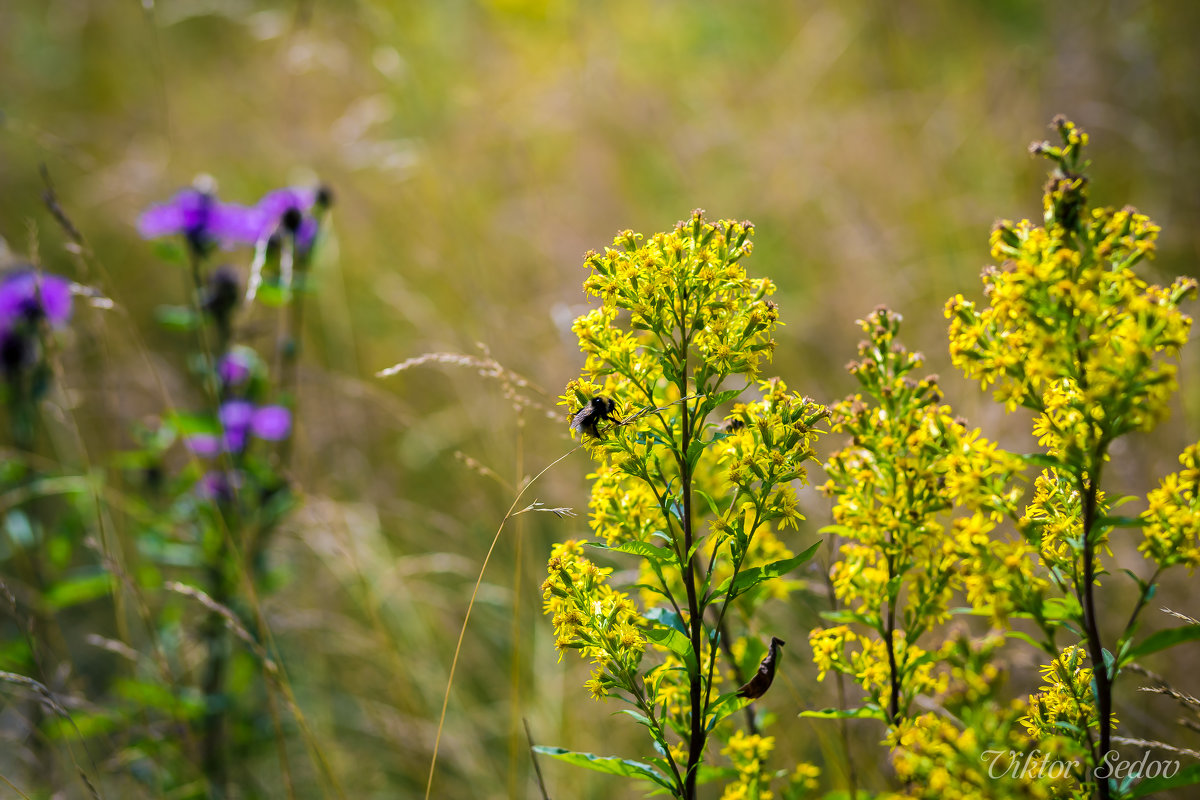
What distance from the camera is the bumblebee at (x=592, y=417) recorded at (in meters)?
1.02

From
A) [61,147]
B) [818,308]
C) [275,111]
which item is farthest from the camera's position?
[275,111]

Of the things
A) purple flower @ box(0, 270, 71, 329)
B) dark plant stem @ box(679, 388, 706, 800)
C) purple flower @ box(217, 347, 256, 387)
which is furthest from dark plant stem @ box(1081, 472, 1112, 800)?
purple flower @ box(0, 270, 71, 329)

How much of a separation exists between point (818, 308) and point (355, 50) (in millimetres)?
3597

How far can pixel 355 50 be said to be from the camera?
5188mm

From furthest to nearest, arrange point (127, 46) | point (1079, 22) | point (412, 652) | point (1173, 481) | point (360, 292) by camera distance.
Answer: point (127, 46)
point (360, 292)
point (1079, 22)
point (412, 652)
point (1173, 481)

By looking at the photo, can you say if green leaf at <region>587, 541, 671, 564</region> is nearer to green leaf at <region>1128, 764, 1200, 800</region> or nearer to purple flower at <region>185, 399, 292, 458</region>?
green leaf at <region>1128, 764, 1200, 800</region>

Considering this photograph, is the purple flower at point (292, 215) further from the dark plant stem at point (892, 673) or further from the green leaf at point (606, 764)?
the dark plant stem at point (892, 673)

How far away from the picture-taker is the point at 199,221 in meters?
2.21

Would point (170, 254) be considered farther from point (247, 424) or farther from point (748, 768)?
point (748, 768)

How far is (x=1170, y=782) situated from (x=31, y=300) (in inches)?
105

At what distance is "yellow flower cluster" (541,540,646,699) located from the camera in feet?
3.30

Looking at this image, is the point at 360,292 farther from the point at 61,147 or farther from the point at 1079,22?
the point at 1079,22

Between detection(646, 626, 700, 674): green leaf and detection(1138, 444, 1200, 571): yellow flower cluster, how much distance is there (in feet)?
1.71

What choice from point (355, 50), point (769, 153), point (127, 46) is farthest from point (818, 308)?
point (127, 46)
